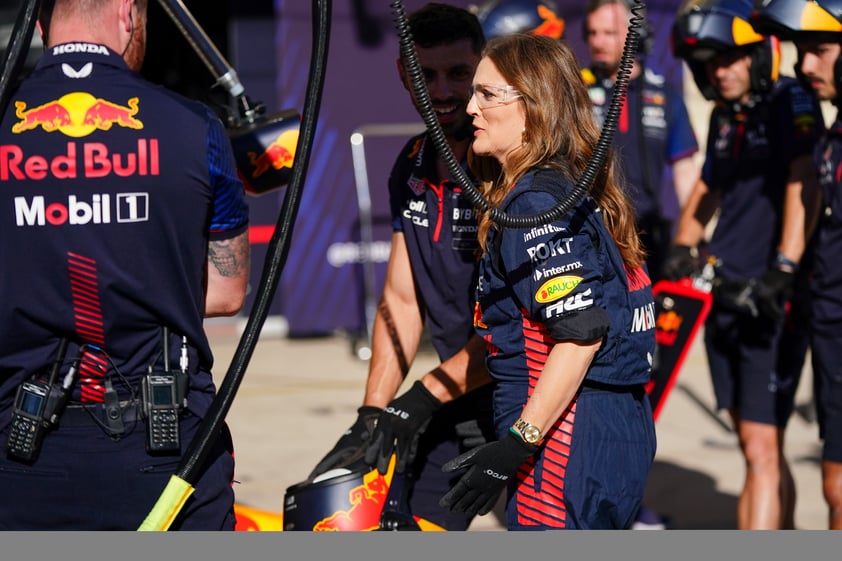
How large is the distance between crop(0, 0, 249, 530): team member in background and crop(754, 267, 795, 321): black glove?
2701mm

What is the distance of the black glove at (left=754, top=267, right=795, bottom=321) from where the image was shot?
494 cm

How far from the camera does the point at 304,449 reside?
6.98m

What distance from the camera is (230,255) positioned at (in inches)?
118

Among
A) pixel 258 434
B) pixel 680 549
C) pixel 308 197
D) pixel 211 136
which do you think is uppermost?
pixel 211 136

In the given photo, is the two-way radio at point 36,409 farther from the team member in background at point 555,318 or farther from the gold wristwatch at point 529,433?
the gold wristwatch at point 529,433

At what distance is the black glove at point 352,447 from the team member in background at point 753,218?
1.93 m

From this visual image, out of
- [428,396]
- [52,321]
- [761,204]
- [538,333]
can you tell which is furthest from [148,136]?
[761,204]

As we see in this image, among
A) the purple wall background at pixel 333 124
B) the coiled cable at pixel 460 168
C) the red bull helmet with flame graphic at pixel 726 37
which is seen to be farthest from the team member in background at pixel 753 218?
the purple wall background at pixel 333 124

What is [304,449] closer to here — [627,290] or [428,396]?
[428,396]

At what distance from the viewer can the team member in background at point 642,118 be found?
5598mm

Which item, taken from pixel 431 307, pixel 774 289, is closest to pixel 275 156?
pixel 431 307

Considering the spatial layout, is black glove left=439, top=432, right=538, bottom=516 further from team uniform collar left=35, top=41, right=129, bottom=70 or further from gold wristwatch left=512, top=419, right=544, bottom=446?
team uniform collar left=35, top=41, right=129, bottom=70

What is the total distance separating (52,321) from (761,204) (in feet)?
11.2

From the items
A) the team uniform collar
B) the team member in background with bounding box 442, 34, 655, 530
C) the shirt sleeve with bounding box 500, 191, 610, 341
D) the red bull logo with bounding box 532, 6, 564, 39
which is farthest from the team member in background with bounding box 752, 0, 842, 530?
the team uniform collar
